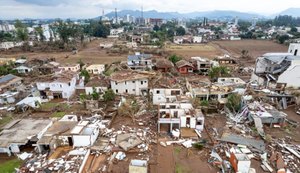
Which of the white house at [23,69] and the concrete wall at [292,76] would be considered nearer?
the concrete wall at [292,76]

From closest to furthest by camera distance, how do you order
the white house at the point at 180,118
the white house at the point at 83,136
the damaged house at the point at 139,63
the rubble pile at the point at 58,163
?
1. the rubble pile at the point at 58,163
2. the white house at the point at 83,136
3. the white house at the point at 180,118
4. the damaged house at the point at 139,63

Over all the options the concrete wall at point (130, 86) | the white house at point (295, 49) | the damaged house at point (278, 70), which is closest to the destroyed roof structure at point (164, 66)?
the concrete wall at point (130, 86)

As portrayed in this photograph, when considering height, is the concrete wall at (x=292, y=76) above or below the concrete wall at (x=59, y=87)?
above

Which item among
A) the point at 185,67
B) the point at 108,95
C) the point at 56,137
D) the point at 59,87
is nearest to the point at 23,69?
the point at 59,87

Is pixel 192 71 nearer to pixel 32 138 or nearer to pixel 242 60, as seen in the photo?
pixel 242 60

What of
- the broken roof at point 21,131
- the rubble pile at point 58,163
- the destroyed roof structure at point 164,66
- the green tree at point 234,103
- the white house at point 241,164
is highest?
the destroyed roof structure at point 164,66

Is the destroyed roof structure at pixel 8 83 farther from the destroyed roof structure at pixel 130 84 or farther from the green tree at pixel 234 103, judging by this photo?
the green tree at pixel 234 103

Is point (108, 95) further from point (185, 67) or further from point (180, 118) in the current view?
point (185, 67)
